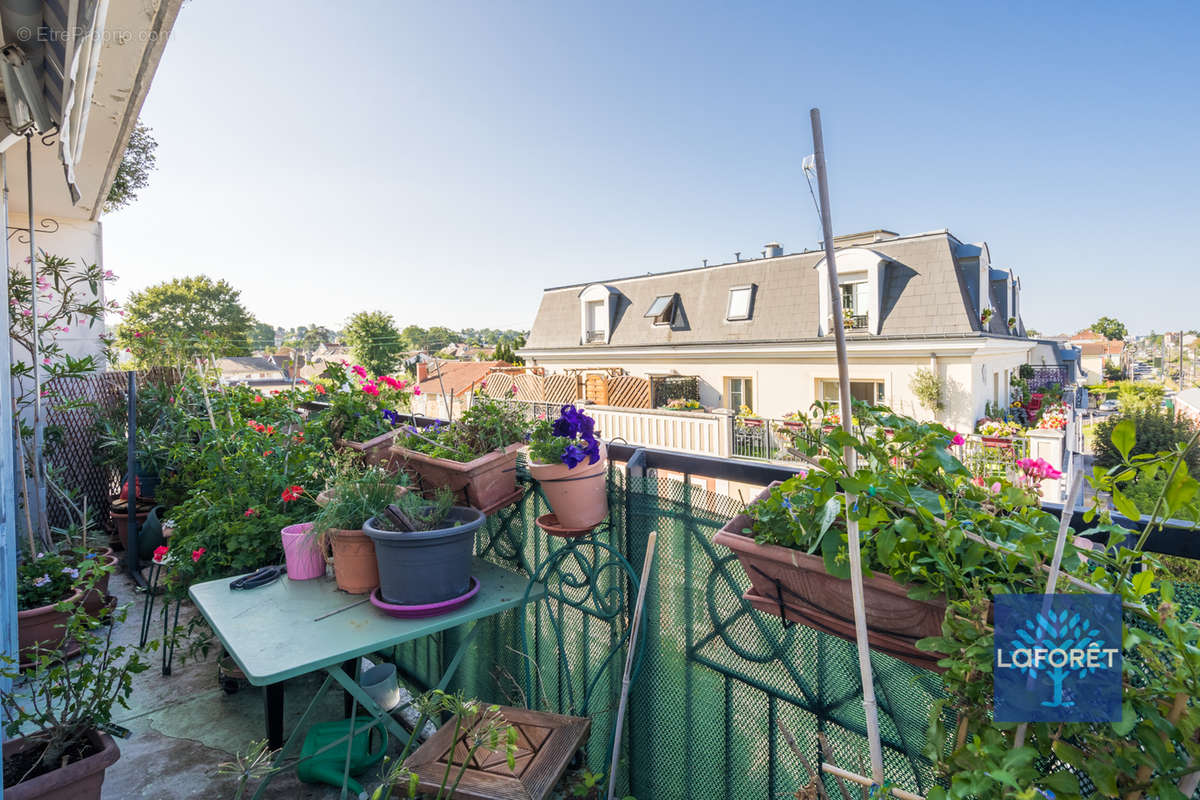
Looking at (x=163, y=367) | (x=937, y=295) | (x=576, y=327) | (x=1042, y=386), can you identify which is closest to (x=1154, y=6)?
(x=937, y=295)

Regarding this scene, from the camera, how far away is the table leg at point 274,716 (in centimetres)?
183

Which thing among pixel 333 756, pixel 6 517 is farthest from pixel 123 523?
Result: pixel 333 756

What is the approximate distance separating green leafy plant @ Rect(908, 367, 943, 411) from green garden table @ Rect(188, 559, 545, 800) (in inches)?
413

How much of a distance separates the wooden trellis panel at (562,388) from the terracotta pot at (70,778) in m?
12.5

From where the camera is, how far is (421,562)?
4.95 ft

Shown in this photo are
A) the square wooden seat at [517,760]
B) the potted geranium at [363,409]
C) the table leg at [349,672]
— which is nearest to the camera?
the square wooden seat at [517,760]

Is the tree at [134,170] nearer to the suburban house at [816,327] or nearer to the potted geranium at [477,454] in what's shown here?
the potted geranium at [477,454]

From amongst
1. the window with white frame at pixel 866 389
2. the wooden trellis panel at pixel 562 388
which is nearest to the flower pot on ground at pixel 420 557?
the window with white frame at pixel 866 389

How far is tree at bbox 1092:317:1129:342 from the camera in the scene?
5534 cm

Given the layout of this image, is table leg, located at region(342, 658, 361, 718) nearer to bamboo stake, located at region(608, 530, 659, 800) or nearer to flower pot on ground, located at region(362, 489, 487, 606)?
flower pot on ground, located at region(362, 489, 487, 606)

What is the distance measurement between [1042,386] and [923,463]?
50.5 ft

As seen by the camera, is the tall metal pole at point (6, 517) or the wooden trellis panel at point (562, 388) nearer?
the tall metal pole at point (6, 517)

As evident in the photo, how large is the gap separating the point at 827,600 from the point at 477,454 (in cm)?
120

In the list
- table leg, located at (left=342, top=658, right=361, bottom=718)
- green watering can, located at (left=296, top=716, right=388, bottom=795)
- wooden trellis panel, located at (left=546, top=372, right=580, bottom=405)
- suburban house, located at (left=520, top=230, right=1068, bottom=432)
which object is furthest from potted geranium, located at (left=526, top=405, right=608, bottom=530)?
wooden trellis panel, located at (left=546, top=372, right=580, bottom=405)
